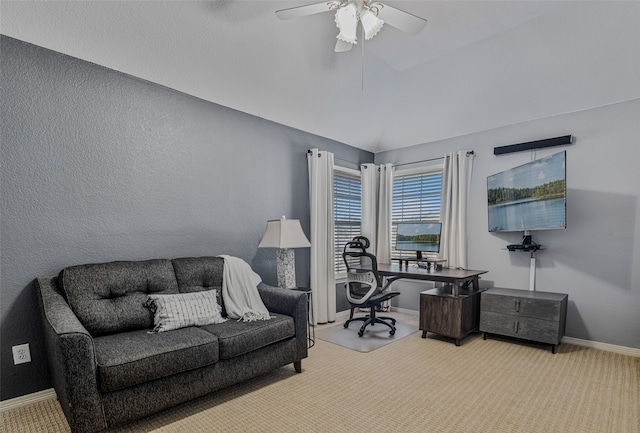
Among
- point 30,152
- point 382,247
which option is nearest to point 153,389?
point 30,152

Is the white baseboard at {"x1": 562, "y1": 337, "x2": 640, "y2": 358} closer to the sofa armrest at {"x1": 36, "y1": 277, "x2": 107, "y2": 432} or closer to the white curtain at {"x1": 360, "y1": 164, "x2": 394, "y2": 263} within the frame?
the white curtain at {"x1": 360, "y1": 164, "x2": 394, "y2": 263}

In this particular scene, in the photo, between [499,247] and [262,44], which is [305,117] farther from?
[499,247]

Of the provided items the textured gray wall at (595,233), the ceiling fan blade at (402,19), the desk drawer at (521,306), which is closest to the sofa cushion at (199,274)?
the ceiling fan blade at (402,19)

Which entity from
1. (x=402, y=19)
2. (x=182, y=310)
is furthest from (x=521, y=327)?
(x=182, y=310)

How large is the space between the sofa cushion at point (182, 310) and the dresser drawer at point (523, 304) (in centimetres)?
287

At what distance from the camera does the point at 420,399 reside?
7.96ft

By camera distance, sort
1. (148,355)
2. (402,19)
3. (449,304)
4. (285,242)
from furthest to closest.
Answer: (449,304) < (285,242) < (402,19) < (148,355)

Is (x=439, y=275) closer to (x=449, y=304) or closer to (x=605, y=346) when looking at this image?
(x=449, y=304)

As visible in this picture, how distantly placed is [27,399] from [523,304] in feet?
14.2

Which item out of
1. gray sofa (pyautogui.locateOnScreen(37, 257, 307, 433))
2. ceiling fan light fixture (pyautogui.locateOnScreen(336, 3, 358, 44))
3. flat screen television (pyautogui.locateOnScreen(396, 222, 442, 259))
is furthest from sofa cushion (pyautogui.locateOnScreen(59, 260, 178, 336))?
flat screen television (pyautogui.locateOnScreen(396, 222, 442, 259))

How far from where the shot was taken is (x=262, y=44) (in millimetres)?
3004

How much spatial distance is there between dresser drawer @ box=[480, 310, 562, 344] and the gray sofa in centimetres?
218

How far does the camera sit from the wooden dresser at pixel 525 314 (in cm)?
330

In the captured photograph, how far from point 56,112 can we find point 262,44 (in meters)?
1.73
